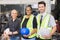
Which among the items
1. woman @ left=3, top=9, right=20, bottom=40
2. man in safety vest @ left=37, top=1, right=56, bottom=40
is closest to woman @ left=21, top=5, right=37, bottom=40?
man in safety vest @ left=37, top=1, right=56, bottom=40

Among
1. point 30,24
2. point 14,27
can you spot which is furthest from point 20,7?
point 30,24

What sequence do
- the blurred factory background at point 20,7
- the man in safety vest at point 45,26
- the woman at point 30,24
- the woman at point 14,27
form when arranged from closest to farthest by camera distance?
the man in safety vest at point 45,26 < the woman at point 30,24 < the woman at point 14,27 < the blurred factory background at point 20,7

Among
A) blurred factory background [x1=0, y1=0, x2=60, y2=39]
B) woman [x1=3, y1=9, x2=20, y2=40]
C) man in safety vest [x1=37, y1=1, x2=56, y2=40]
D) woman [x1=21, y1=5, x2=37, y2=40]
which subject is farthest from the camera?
blurred factory background [x1=0, y1=0, x2=60, y2=39]

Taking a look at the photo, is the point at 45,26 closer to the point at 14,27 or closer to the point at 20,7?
the point at 14,27

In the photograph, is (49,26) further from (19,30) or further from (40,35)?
(19,30)

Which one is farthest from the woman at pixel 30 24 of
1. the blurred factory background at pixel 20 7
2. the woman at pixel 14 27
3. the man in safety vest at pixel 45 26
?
the blurred factory background at pixel 20 7

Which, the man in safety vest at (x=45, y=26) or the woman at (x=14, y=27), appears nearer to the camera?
the man in safety vest at (x=45, y=26)

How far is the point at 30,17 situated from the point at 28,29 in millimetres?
301

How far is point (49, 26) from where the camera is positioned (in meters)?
6.82

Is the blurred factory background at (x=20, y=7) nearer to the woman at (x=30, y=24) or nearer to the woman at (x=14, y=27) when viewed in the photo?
the woman at (x=14, y=27)

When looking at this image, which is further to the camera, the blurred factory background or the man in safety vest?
the blurred factory background

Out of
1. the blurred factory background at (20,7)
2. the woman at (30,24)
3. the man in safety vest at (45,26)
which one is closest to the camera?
the man in safety vest at (45,26)

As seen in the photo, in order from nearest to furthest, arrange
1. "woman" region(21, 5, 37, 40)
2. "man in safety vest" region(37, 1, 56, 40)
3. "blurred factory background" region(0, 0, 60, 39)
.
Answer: "man in safety vest" region(37, 1, 56, 40) → "woman" region(21, 5, 37, 40) → "blurred factory background" region(0, 0, 60, 39)

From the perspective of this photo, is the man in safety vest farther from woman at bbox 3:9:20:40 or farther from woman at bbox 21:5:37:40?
woman at bbox 3:9:20:40
